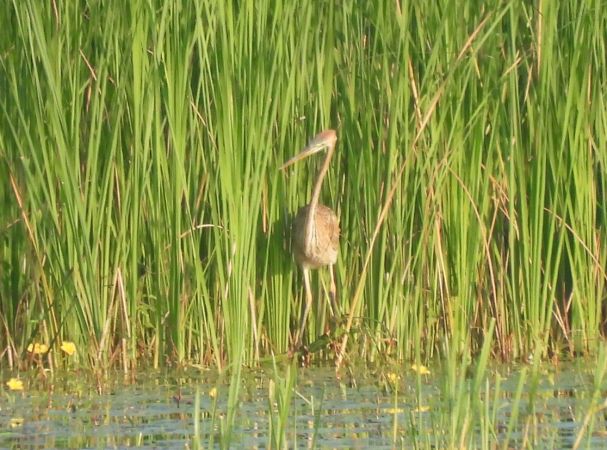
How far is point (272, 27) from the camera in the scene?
21.1 feet

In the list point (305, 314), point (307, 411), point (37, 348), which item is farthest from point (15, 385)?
point (305, 314)

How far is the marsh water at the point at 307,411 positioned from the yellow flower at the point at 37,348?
0.44ft

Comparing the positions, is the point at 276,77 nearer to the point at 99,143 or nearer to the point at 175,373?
the point at 99,143

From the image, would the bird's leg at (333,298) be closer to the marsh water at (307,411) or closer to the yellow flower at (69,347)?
the marsh water at (307,411)

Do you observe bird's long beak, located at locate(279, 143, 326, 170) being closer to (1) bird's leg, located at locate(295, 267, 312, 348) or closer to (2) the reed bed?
(2) the reed bed

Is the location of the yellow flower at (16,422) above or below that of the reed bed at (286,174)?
below

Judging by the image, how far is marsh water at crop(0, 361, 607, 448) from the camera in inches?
181

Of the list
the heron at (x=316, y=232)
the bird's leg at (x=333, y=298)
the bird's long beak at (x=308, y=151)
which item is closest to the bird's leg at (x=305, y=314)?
the heron at (x=316, y=232)

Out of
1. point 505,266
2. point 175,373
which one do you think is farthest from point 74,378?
point 505,266

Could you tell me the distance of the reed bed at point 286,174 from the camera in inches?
247

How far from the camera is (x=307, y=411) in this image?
225 inches

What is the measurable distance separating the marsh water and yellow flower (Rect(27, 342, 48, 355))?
0.13m

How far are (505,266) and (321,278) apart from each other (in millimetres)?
832

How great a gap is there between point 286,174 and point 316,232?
1.26ft
